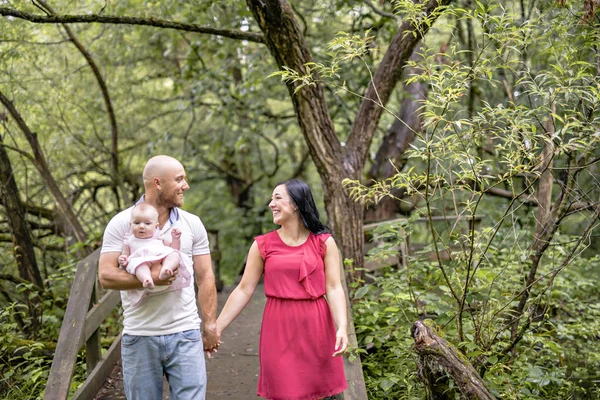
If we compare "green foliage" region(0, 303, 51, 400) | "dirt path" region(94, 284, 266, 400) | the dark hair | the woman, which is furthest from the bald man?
"green foliage" region(0, 303, 51, 400)

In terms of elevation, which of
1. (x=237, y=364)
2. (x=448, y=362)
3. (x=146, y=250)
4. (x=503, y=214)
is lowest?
(x=237, y=364)

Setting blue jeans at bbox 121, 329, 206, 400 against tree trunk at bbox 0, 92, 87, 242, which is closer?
blue jeans at bbox 121, 329, 206, 400

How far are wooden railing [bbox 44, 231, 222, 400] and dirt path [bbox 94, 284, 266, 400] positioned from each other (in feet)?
0.45

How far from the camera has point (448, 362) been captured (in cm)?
342

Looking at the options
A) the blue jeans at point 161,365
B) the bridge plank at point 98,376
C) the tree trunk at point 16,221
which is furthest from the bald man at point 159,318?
the tree trunk at point 16,221

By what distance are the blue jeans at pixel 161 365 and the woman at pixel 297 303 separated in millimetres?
386

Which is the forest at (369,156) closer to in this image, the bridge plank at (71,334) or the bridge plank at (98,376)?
the bridge plank at (98,376)

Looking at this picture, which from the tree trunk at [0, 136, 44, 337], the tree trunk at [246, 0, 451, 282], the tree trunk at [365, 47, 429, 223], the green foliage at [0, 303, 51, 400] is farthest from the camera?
the tree trunk at [365, 47, 429, 223]

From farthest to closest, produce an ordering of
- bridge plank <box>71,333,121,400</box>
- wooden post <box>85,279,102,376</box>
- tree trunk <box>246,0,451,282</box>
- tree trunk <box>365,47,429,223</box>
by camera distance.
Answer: tree trunk <box>365,47,429,223</box>, tree trunk <box>246,0,451,282</box>, wooden post <box>85,279,102,376</box>, bridge plank <box>71,333,121,400</box>

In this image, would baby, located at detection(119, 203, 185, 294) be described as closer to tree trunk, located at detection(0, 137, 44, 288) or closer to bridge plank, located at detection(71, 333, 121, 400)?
bridge plank, located at detection(71, 333, 121, 400)

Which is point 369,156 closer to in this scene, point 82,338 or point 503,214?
point 503,214

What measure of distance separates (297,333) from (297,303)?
0.17 meters

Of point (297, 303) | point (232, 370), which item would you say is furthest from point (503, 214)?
point (232, 370)

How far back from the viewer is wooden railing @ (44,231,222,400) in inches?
150
